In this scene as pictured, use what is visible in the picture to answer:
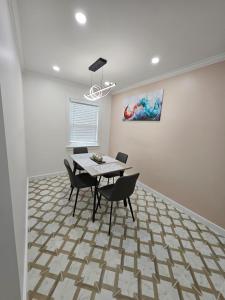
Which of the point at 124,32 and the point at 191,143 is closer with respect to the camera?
the point at 124,32

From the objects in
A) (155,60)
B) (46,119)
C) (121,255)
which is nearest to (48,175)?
(46,119)

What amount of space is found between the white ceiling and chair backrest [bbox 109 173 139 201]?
1778mm

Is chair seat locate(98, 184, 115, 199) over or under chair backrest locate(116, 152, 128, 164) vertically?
under

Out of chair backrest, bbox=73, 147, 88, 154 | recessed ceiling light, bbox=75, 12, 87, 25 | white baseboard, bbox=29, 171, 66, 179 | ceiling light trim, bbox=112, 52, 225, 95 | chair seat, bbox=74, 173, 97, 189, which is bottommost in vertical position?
white baseboard, bbox=29, 171, 66, 179

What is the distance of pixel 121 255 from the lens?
1504 mm

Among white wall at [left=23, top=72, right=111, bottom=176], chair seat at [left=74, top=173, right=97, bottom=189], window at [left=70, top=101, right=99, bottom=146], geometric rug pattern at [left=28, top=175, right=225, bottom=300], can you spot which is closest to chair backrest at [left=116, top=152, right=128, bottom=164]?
chair seat at [left=74, top=173, right=97, bottom=189]

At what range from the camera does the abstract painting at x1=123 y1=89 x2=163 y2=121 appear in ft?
9.23

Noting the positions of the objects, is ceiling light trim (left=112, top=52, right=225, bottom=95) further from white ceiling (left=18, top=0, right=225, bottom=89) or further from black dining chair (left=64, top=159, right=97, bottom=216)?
black dining chair (left=64, top=159, right=97, bottom=216)

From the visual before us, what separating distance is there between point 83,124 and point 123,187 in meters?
2.69

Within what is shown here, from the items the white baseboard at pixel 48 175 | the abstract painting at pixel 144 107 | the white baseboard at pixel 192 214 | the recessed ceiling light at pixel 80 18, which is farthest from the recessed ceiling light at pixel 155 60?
the white baseboard at pixel 48 175

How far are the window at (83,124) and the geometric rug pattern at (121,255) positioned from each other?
6.59 ft

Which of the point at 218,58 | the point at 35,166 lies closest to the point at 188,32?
the point at 218,58

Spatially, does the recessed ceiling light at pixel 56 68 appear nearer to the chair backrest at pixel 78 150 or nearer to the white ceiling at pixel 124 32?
the white ceiling at pixel 124 32

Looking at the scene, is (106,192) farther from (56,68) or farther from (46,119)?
(56,68)
